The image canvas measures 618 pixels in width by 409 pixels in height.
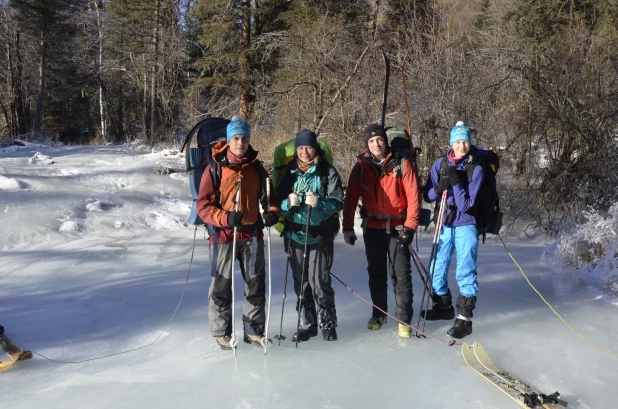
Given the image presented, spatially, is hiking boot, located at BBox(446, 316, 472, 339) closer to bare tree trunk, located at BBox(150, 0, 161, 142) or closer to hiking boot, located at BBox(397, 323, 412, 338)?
hiking boot, located at BBox(397, 323, 412, 338)

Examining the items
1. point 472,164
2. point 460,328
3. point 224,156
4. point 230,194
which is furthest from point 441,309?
point 224,156

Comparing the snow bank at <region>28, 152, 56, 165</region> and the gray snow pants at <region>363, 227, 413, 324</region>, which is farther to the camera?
the snow bank at <region>28, 152, 56, 165</region>

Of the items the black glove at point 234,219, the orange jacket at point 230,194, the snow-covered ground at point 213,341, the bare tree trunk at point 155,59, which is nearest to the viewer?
the snow-covered ground at point 213,341

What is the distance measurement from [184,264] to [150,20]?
21.2m

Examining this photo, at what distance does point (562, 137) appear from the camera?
8.21 metres

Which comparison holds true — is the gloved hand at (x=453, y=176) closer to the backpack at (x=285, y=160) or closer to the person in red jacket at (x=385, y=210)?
the person in red jacket at (x=385, y=210)

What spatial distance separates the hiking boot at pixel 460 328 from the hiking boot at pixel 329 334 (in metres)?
1.04

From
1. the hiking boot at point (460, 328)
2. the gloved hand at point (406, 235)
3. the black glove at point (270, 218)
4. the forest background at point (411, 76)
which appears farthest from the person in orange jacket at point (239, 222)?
the forest background at point (411, 76)

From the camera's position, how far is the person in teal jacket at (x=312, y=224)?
3660 millimetres

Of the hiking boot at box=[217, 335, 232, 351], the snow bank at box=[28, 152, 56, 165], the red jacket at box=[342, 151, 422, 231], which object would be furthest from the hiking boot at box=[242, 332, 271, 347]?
the snow bank at box=[28, 152, 56, 165]

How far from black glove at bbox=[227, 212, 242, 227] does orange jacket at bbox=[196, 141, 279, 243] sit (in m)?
0.04

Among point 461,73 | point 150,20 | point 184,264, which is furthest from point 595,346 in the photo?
point 150,20

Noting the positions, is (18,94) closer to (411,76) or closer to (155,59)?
(155,59)

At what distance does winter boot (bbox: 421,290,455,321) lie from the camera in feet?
14.1
